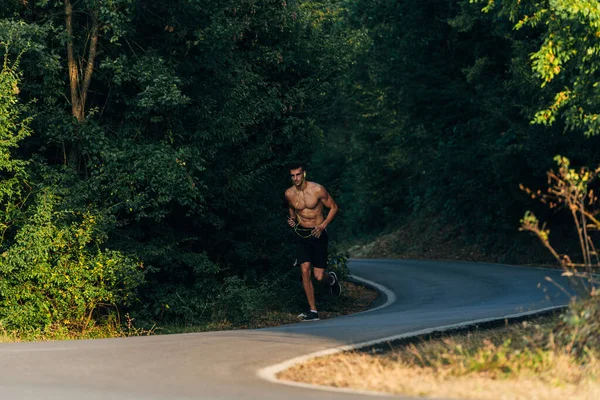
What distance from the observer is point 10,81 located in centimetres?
1525

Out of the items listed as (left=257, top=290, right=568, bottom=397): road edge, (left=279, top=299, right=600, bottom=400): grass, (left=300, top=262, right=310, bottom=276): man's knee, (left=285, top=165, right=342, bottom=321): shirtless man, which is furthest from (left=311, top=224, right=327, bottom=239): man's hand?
(left=279, top=299, right=600, bottom=400): grass

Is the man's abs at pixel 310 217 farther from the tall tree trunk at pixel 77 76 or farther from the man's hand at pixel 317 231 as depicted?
the tall tree trunk at pixel 77 76

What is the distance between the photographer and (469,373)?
316 inches

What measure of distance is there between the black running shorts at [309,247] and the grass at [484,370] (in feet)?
20.8

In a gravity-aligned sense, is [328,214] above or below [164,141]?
below

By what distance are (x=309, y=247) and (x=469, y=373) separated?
8412mm

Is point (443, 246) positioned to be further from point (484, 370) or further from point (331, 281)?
point (484, 370)

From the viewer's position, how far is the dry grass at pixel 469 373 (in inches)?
284

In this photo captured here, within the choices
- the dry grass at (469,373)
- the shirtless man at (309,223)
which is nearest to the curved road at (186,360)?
the dry grass at (469,373)

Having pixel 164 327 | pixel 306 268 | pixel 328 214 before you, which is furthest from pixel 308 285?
pixel 164 327

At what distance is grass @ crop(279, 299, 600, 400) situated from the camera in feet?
23.8

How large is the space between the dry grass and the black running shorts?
662cm

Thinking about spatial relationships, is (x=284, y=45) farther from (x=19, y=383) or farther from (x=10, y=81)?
(x=19, y=383)

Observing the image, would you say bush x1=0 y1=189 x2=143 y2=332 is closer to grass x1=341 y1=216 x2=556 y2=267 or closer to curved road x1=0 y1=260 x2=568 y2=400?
curved road x1=0 y1=260 x2=568 y2=400
